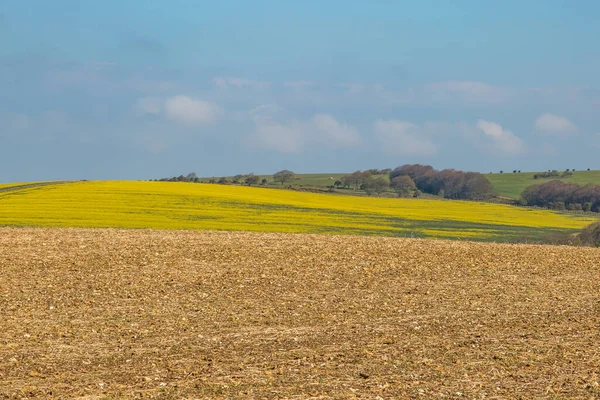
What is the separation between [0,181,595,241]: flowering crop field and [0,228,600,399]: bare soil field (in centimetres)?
973

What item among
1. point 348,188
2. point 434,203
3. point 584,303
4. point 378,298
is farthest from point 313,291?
point 348,188

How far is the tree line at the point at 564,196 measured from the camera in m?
71.4

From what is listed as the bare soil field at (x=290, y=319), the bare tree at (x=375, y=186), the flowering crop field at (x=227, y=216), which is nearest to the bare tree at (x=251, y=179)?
the bare tree at (x=375, y=186)

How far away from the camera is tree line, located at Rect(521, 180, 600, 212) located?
71438mm

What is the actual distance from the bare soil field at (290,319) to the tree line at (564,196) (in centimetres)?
4665

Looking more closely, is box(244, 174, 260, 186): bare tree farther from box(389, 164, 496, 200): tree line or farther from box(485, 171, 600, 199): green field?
box(485, 171, 600, 199): green field

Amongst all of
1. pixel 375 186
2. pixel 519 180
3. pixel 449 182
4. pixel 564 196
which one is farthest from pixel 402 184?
pixel 519 180

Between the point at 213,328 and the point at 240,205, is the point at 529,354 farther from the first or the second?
the point at 240,205

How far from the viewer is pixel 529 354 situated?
12586 mm

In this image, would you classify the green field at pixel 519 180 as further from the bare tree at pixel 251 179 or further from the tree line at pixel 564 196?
the bare tree at pixel 251 179

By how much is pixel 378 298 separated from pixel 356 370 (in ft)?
23.1

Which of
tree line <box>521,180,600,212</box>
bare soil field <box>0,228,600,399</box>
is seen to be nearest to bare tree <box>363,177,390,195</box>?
tree line <box>521,180,600,212</box>

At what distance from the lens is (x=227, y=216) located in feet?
135

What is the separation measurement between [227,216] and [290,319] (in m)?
25.9
